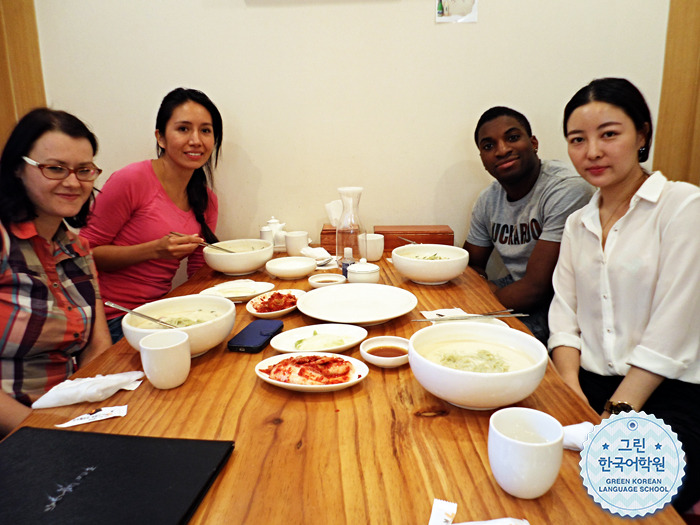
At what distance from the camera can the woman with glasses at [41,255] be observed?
1.31m

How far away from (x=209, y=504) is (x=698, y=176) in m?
2.93

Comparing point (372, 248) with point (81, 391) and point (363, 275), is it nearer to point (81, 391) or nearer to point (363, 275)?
point (363, 275)

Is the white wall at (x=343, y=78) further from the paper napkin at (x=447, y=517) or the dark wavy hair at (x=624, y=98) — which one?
the paper napkin at (x=447, y=517)

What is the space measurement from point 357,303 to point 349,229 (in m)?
0.61

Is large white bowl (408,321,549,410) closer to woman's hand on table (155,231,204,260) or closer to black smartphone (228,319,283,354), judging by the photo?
black smartphone (228,319,283,354)

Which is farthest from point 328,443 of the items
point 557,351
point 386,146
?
point 386,146

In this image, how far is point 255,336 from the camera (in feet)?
4.00

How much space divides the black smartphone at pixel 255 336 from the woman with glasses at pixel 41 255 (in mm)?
623

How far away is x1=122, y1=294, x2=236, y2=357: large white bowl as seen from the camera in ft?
3.51

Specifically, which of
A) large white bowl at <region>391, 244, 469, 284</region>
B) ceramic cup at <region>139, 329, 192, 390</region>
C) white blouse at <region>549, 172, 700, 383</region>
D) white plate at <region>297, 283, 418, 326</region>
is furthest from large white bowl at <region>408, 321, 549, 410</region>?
large white bowl at <region>391, 244, 469, 284</region>

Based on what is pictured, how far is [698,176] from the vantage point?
2459mm

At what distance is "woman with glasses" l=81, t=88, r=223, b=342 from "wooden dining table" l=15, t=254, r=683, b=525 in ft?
3.25

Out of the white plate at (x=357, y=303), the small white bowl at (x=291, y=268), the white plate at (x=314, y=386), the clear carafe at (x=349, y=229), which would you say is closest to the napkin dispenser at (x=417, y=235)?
the clear carafe at (x=349, y=229)

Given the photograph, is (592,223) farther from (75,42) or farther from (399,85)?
(75,42)
